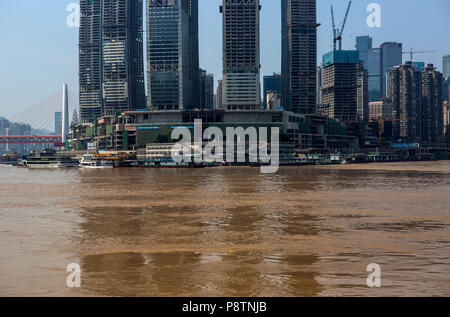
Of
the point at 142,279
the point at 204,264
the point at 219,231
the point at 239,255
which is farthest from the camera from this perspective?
the point at 219,231

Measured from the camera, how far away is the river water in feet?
74.7

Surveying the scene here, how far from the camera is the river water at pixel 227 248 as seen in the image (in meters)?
22.8

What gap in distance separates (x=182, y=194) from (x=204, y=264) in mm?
45072

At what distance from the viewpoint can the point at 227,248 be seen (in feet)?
103

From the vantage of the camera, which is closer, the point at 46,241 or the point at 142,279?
the point at 142,279

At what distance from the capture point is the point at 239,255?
29188mm

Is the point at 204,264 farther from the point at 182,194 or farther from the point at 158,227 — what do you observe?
the point at 182,194

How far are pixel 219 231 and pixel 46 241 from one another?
41.4 ft

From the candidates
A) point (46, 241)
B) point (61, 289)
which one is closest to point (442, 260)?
point (61, 289)

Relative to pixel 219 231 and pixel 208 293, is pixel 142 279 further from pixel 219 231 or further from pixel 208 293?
pixel 219 231
